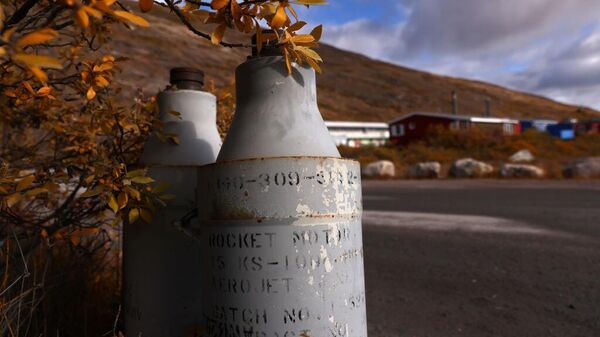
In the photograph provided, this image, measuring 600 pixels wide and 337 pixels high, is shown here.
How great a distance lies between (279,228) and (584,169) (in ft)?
58.9

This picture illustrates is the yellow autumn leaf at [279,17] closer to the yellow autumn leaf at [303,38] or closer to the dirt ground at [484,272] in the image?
the yellow autumn leaf at [303,38]

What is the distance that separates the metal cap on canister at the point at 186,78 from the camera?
2.40 metres

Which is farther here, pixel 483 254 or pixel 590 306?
pixel 483 254

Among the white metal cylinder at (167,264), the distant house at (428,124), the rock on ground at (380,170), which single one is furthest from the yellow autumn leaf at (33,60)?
the distant house at (428,124)

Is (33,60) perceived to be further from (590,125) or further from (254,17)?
(590,125)

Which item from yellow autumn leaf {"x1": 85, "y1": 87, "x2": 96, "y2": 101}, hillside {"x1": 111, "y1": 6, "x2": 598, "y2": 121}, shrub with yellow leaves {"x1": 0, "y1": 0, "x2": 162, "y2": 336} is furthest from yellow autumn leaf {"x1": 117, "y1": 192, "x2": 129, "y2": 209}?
hillside {"x1": 111, "y1": 6, "x2": 598, "y2": 121}

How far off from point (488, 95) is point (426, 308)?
92764 millimetres

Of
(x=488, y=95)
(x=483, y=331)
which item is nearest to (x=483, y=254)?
(x=483, y=331)

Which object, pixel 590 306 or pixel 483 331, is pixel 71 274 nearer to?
pixel 483 331

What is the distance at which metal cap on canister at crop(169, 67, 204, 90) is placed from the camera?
2.40 m

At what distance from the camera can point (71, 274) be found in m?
3.01

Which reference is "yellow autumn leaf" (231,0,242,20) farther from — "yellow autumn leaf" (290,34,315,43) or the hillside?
the hillside

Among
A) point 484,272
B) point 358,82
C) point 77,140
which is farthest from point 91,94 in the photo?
point 358,82

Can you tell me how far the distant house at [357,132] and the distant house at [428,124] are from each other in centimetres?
748
